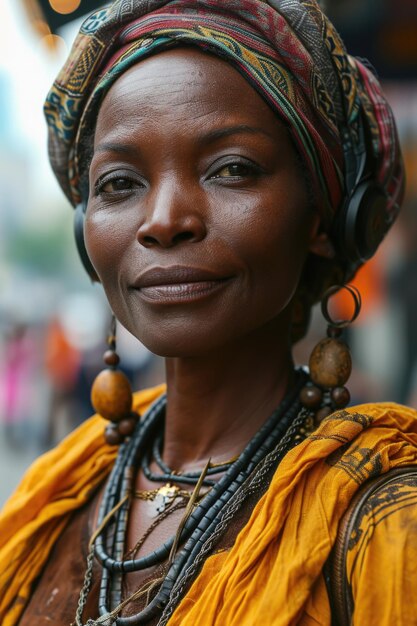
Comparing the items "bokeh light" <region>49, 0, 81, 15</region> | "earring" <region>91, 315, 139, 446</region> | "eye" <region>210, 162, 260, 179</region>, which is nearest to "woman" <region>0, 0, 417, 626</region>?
"eye" <region>210, 162, 260, 179</region>

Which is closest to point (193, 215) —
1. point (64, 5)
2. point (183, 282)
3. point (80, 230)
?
point (183, 282)

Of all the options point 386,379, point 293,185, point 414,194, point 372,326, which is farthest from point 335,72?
point 372,326

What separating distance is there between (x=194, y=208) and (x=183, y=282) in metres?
0.15

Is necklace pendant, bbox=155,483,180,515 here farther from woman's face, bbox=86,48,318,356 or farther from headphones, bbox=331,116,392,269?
headphones, bbox=331,116,392,269

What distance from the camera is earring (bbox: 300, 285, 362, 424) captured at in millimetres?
1850

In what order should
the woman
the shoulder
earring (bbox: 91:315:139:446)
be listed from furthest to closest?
earring (bbox: 91:315:139:446) < the woman < the shoulder

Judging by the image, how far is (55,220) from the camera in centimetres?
3709

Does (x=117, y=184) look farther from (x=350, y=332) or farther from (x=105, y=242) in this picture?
(x=350, y=332)

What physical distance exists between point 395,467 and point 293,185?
626 millimetres

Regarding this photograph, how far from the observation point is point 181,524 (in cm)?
175

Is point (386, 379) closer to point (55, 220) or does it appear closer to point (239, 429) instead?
point (239, 429)

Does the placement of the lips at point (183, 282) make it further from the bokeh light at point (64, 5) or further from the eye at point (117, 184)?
the bokeh light at point (64, 5)

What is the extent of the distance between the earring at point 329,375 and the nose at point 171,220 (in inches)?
17.7

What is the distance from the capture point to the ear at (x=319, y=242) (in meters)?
1.84
